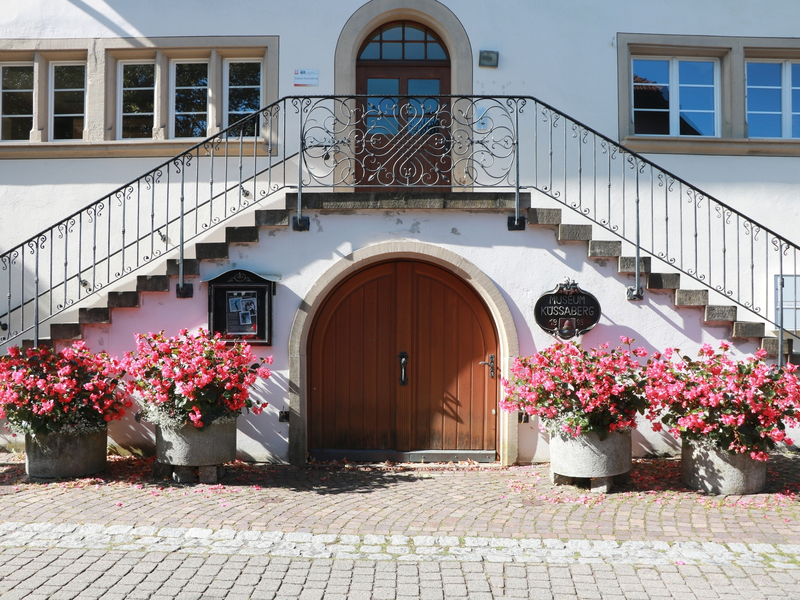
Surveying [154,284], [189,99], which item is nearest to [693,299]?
[154,284]

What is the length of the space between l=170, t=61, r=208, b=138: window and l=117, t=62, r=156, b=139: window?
292mm

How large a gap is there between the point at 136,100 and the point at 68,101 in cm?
90

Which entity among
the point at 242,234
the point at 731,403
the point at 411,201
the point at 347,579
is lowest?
the point at 347,579

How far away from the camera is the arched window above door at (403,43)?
9.55 metres

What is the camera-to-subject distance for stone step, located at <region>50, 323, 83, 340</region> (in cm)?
746

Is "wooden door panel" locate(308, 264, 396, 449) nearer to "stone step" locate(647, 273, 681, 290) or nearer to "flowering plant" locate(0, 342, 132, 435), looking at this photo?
"flowering plant" locate(0, 342, 132, 435)

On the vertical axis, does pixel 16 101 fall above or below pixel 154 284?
above

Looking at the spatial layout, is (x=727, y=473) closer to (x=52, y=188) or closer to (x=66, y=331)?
(x=66, y=331)

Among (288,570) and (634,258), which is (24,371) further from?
(634,258)

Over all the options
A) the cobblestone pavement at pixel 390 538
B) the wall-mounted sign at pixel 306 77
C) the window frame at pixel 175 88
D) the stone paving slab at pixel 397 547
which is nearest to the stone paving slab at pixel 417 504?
the cobblestone pavement at pixel 390 538

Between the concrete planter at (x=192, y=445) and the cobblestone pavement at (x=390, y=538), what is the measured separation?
23cm

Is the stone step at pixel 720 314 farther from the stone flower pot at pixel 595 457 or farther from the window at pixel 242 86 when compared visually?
the window at pixel 242 86

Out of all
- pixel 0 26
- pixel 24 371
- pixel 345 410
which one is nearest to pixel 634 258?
pixel 345 410

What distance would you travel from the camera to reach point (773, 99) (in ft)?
31.3
